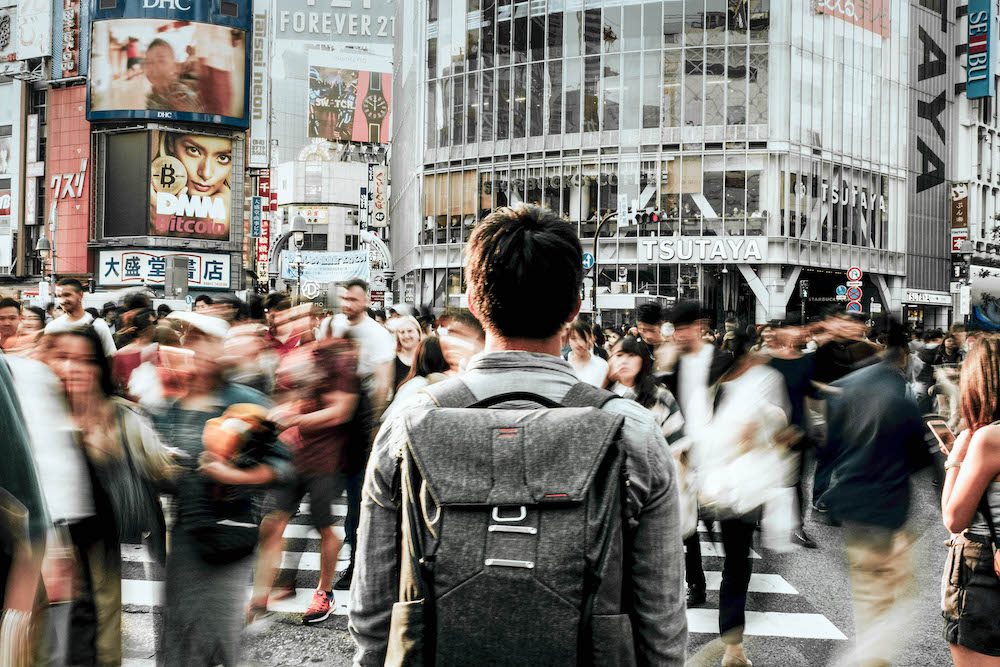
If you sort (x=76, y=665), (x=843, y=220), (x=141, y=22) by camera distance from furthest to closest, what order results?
(x=141, y=22) < (x=843, y=220) < (x=76, y=665)

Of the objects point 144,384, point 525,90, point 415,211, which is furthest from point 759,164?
point 144,384

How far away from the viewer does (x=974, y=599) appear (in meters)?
3.63

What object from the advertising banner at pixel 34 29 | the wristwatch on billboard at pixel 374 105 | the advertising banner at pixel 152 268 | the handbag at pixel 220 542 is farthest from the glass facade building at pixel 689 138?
the wristwatch on billboard at pixel 374 105

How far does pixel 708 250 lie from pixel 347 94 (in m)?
81.2

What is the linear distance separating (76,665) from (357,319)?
5.37 m

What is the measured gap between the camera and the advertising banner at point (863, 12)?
4528 centimetres

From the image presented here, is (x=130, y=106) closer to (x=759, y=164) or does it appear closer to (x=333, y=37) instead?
(x=759, y=164)

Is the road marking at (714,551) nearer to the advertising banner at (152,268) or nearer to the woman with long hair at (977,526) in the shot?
the woman with long hair at (977,526)

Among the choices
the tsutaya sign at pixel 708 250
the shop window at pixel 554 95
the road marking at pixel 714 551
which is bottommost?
the road marking at pixel 714 551

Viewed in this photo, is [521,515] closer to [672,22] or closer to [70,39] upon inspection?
[672,22]

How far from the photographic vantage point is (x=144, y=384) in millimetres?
7805

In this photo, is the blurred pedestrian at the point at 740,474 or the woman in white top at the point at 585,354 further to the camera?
the woman in white top at the point at 585,354

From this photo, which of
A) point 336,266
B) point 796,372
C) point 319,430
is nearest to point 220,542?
point 319,430

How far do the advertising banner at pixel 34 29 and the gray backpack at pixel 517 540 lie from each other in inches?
2774
